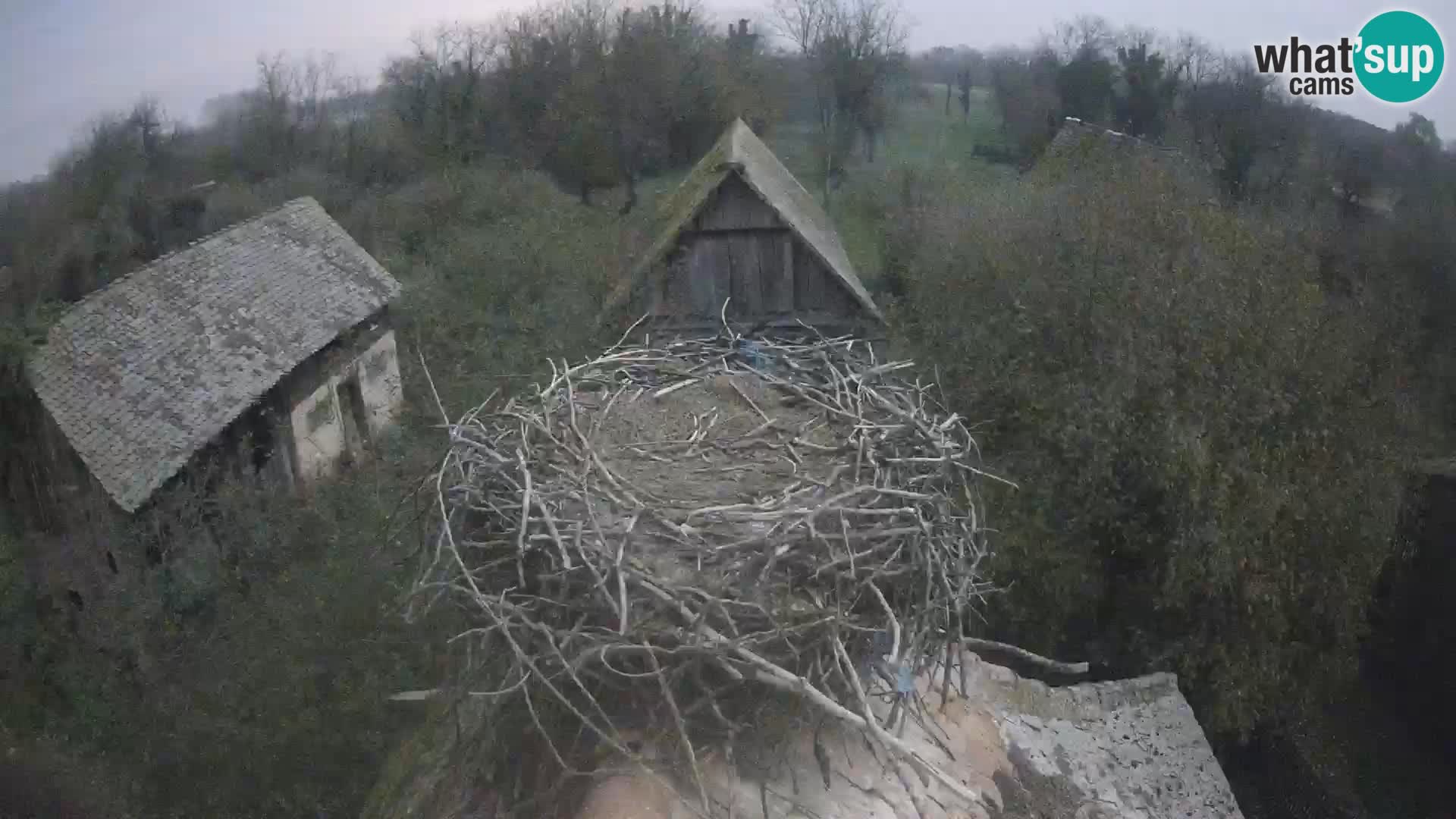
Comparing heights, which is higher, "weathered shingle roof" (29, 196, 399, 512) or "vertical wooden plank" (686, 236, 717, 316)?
"vertical wooden plank" (686, 236, 717, 316)

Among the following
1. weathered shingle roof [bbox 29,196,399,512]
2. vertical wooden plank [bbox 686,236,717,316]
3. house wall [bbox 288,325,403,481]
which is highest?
vertical wooden plank [bbox 686,236,717,316]

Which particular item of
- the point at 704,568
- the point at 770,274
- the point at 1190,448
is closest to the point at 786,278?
the point at 770,274

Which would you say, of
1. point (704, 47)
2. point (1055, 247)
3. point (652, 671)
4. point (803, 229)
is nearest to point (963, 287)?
point (1055, 247)

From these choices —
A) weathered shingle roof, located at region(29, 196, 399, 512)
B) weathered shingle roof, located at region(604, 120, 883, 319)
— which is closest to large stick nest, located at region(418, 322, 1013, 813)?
weathered shingle roof, located at region(604, 120, 883, 319)

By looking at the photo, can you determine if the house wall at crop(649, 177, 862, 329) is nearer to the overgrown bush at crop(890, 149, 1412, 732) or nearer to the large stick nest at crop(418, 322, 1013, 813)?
the overgrown bush at crop(890, 149, 1412, 732)

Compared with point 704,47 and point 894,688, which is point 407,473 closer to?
point 894,688

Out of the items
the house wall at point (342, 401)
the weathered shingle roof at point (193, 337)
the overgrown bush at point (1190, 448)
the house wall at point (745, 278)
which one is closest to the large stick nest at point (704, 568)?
the overgrown bush at point (1190, 448)
